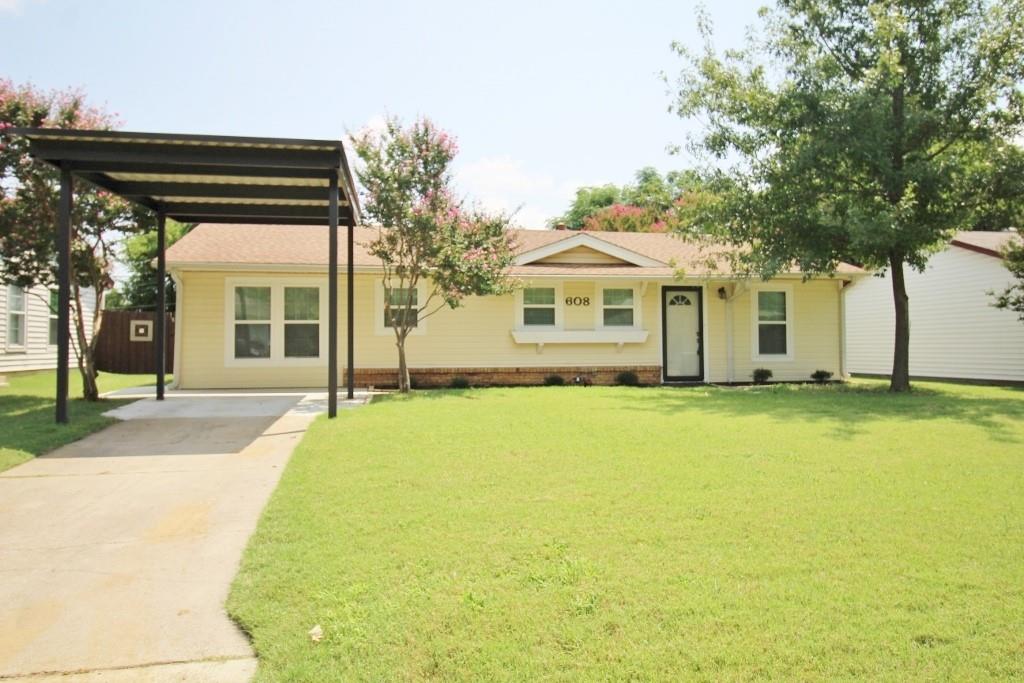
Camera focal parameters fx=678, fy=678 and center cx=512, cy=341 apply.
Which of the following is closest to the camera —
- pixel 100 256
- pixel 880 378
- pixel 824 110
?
pixel 100 256

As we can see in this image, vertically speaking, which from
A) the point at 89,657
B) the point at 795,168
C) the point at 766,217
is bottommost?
the point at 89,657

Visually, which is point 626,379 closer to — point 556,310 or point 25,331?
point 556,310

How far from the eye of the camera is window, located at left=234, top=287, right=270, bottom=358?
13.9m

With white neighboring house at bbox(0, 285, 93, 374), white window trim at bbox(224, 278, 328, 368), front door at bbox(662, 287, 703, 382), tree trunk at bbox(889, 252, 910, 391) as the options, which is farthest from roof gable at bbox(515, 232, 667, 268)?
white neighboring house at bbox(0, 285, 93, 374)

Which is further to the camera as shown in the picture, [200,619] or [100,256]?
[100,256]

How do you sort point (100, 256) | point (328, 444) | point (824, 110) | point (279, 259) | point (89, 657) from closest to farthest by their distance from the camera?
point (89, 657)
point (328, 444)
point (100, 256)
point (824, 110)
point (279, 259)

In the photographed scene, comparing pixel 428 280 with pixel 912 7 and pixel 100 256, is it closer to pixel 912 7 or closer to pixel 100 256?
pixel 100 256

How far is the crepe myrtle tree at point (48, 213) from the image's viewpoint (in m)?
10.3

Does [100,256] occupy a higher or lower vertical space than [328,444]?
higher

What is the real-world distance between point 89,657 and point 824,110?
13590 millimetres

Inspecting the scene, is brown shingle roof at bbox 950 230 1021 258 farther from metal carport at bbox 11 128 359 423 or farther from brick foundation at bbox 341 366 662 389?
metal carport at bbox 11 128 359 423

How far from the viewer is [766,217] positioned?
43.3 ft

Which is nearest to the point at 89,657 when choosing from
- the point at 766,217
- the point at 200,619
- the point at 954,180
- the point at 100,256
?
the point at 200,619

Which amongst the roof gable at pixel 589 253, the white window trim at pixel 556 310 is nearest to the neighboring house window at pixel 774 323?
the roof gable at pixel 589 253
